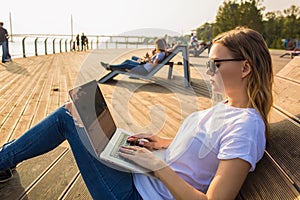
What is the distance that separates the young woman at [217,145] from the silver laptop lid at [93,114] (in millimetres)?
75

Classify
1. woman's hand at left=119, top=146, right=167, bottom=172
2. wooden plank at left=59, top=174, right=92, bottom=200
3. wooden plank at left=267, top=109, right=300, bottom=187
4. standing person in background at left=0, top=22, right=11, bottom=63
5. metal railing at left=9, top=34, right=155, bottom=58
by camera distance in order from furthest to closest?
metal railing at left=9, top=34, right=155, bottom=58 → standing person in background at left=0, top=22, right=11, bottom=63 → wooden plank at left=59, top=174, right=92, bottom=200 → woman's hand at left=119, top=146, right=167, bottom=172 → wooden plank at left=267, top=109, right=300, bottom=187

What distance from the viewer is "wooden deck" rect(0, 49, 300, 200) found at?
1.83 metres

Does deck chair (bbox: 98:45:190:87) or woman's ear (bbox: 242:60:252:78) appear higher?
woman's ear (bbox: 242:60:252:78)

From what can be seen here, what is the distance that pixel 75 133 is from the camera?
1360mm

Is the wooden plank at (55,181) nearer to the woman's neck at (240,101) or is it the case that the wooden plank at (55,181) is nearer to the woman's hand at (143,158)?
the woman's hand at (143,158)

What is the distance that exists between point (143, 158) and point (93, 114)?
0.42 metres

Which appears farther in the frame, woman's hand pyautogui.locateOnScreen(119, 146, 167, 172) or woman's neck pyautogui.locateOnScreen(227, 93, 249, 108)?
woman's neck pyautogui.locateOnScreen(227, 93, 249, 108)

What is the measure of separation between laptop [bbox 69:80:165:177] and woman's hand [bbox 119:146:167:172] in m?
0.03

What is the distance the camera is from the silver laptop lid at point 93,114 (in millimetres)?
1335

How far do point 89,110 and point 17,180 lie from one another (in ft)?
2.75

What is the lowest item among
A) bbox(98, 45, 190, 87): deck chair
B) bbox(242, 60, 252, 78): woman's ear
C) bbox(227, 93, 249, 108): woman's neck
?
bbox(98, 45, 190, 87): deck chair

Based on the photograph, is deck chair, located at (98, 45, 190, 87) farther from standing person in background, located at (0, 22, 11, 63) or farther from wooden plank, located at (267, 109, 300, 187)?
standing person in background, located at (0, 22, 11, 63)

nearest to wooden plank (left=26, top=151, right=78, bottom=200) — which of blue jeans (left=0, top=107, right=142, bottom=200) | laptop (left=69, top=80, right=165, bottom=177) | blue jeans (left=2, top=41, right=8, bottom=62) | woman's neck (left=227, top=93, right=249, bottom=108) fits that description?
blue jeans (left=0, top=107, right=142, bottom=200)

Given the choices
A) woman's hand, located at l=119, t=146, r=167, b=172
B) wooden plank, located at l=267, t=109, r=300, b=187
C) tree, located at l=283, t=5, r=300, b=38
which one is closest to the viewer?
wooden plank, located at l=267, t=109, r=300, b=187
